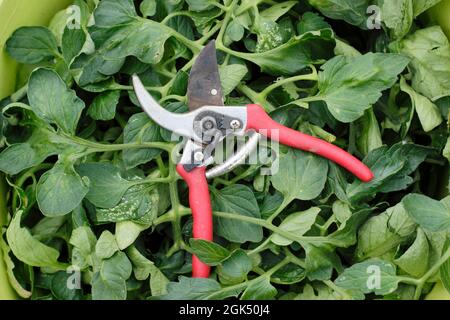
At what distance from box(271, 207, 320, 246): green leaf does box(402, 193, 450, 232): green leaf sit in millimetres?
71

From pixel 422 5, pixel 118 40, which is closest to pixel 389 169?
pixel 422 5

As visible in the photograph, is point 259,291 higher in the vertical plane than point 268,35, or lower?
lower

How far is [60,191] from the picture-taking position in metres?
0.60

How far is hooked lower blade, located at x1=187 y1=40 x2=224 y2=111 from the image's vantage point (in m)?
0.60

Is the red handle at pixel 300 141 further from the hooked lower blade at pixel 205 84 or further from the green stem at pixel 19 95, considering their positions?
the green stem at pixel 19 95

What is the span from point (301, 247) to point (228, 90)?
0.45 feet

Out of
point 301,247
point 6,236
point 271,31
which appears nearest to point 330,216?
point 301,247

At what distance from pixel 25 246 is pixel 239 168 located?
181 mm

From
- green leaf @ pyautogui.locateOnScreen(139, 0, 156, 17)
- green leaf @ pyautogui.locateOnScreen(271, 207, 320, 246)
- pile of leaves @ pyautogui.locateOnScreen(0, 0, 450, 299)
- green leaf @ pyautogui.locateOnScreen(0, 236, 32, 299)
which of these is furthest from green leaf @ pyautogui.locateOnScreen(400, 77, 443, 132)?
green leaf @ pyautogui.locateOnScreen(0, 236, 32, 299)

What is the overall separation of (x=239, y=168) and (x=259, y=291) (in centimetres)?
10

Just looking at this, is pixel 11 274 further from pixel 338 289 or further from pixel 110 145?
pixel 338 289

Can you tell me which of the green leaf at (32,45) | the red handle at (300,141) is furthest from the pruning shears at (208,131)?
the green leaf at (32,45)

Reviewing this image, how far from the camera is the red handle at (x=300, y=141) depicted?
60cm

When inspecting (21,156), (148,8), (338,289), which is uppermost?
(148,8)
